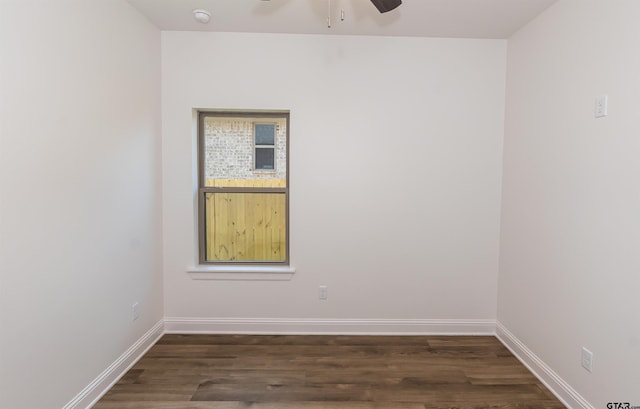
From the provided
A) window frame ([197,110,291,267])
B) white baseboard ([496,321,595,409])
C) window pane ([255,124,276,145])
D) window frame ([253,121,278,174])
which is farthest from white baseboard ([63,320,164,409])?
white baseboard ([496,321,595,409])

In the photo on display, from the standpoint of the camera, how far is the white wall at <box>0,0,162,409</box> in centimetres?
134

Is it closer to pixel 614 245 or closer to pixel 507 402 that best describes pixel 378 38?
pixel 614 245

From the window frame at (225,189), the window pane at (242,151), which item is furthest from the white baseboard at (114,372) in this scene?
the window pane at (242,151)

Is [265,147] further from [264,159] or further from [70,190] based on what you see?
[70,190]

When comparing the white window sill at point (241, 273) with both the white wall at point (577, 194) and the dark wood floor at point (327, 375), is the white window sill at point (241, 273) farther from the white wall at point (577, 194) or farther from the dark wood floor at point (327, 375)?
the white wall at point (577, 194)

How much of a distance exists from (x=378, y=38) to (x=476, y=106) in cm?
105

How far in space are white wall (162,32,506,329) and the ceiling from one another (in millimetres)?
99

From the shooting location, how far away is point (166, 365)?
219 centimetres

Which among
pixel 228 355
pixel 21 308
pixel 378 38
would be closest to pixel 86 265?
pixel 21 308

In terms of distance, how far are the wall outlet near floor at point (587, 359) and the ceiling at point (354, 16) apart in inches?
91.2

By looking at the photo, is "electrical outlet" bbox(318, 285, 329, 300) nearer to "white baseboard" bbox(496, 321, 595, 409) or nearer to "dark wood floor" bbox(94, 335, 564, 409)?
"dark wood floor" bbox(94, 335, 564, 409)

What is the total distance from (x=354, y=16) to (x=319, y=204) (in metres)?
1.53

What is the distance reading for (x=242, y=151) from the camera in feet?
8.99

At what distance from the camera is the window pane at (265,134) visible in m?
2.74
